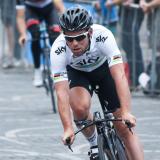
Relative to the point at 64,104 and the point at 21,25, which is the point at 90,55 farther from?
the point at 21,25

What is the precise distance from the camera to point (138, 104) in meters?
15.2


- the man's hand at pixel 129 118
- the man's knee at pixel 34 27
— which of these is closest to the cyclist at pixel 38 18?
the man's knee at pixel 34 27

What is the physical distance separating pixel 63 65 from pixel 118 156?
88cm

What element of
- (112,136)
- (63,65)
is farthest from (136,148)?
(63,65)

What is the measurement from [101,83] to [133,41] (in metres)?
8.19

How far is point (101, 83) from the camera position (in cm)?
835

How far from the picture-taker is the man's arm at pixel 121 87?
7.70 meters

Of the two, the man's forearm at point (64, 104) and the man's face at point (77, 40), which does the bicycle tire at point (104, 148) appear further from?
the man's face at point (77, 40)

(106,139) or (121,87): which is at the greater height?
(121,87)

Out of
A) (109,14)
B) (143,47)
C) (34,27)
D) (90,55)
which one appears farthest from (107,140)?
(109,14)

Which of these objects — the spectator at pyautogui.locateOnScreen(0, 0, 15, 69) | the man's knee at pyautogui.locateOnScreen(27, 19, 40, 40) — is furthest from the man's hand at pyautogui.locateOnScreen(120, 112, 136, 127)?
the spectator at pyautogui.locateOnScreen(0, 0, 15, 69)

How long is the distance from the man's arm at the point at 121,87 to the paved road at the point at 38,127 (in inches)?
99.0

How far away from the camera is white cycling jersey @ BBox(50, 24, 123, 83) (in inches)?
314

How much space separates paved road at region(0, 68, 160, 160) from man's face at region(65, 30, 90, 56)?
2798 millimetres
